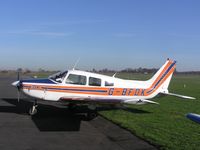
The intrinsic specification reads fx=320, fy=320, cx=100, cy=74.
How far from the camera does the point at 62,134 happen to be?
9.20 metres

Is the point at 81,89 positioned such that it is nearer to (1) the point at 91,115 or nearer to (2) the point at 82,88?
(2) the point at 82,88

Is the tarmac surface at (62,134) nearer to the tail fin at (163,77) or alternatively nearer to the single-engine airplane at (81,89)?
the single-engine airplane at (81,89)

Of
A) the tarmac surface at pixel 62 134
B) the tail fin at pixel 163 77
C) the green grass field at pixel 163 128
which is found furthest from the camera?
the tail fin at pixel 163 77

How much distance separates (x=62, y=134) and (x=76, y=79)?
4.22 metres

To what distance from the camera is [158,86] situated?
15008 mm

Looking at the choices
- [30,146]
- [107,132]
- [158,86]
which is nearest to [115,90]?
[158,86]

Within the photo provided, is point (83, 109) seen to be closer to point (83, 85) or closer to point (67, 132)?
point (83, 85)

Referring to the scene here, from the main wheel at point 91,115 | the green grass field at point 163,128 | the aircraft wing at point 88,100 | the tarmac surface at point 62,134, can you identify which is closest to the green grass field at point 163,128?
the green grass field at point 163,128

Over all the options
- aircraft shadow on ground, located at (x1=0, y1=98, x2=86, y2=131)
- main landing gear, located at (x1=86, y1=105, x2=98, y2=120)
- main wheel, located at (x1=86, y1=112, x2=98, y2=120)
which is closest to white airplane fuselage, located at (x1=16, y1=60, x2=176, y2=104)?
main landing gear, located at (x1=86, y1=105, x2=98, y2=120)

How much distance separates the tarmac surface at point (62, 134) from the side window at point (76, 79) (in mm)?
1411

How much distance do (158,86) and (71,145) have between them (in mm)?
8010

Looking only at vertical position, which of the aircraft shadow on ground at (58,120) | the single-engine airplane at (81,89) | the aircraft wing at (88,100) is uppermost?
the single-engine airplane at (81,89)

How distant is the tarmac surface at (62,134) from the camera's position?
7754 mm

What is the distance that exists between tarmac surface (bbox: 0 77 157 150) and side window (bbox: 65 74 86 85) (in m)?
1.41
